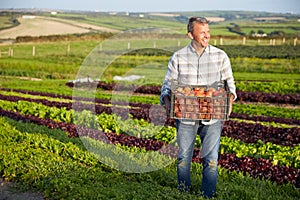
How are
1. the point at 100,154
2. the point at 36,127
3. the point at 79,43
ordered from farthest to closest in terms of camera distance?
the point at 79,43 → the point at 36,127 → the point at 100,154

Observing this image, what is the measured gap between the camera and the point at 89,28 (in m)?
64.8

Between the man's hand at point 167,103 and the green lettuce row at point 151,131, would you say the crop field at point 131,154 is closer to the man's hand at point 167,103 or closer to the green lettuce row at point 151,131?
the green lettuce row at point 151,131

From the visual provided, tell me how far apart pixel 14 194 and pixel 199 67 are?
3.15 m

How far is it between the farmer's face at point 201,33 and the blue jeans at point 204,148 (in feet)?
3.09

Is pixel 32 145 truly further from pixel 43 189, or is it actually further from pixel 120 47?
pixel 120 47

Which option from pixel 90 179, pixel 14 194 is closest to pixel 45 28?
pixel 14 194

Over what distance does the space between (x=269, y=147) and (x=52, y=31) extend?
53788mm

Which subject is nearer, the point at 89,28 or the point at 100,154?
the point at 100,154

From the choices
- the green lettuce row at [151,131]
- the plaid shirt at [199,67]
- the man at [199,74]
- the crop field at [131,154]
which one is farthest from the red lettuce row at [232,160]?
the plaid shirt at [199,67]

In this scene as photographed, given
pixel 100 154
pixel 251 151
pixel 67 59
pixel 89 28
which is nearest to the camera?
pixel 100 154

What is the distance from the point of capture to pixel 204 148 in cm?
529

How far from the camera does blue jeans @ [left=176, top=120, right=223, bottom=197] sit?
206 inches

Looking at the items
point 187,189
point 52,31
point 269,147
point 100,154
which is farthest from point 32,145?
point 52,31

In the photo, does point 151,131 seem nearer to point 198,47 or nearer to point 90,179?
point 90,179
